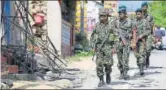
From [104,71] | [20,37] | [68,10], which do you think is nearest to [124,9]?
[104,71]

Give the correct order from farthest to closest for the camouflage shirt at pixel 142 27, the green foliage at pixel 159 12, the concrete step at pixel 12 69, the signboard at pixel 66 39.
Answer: the green foliage at pixel 159 12 < the signboard at pixel 66 39 < the camouflage shirt at pixel 142 27 < the concrete step at pixel 12 69

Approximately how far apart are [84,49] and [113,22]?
15432 mm

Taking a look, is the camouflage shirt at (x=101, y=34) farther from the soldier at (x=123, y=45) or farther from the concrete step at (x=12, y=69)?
the concrete step at (x=12, y=69)

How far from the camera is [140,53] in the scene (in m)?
16.1

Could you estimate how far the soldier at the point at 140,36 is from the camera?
52.7ft

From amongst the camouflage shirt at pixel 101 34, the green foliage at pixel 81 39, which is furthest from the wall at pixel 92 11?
the camouflage shirt at pixel 101 34

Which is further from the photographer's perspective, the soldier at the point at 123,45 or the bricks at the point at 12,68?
the bricks at the point at 12,68

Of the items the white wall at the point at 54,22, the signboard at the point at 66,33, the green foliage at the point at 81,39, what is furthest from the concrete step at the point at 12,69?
the green foliage at the point at 81,39

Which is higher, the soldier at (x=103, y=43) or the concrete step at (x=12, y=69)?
the soldier at (x=103, y=43)

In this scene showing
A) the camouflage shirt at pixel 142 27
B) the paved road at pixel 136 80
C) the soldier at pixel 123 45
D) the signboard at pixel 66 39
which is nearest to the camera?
the paved road at pixel 136 80

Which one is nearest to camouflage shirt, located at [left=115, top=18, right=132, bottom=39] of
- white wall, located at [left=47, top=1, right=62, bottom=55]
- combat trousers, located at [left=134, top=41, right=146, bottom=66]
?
combat trousers, located at [left=134, top=41, right=146, bottom=66]

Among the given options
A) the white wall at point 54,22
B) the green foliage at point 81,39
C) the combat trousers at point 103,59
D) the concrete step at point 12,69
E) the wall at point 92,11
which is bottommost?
the concrete step at point 12,69

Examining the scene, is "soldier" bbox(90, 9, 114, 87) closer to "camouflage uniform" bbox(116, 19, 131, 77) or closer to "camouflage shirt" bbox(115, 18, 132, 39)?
"camouflage uniform" bbox(116, 19, 131, 77)

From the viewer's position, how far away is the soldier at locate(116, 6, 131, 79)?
50.2ft
